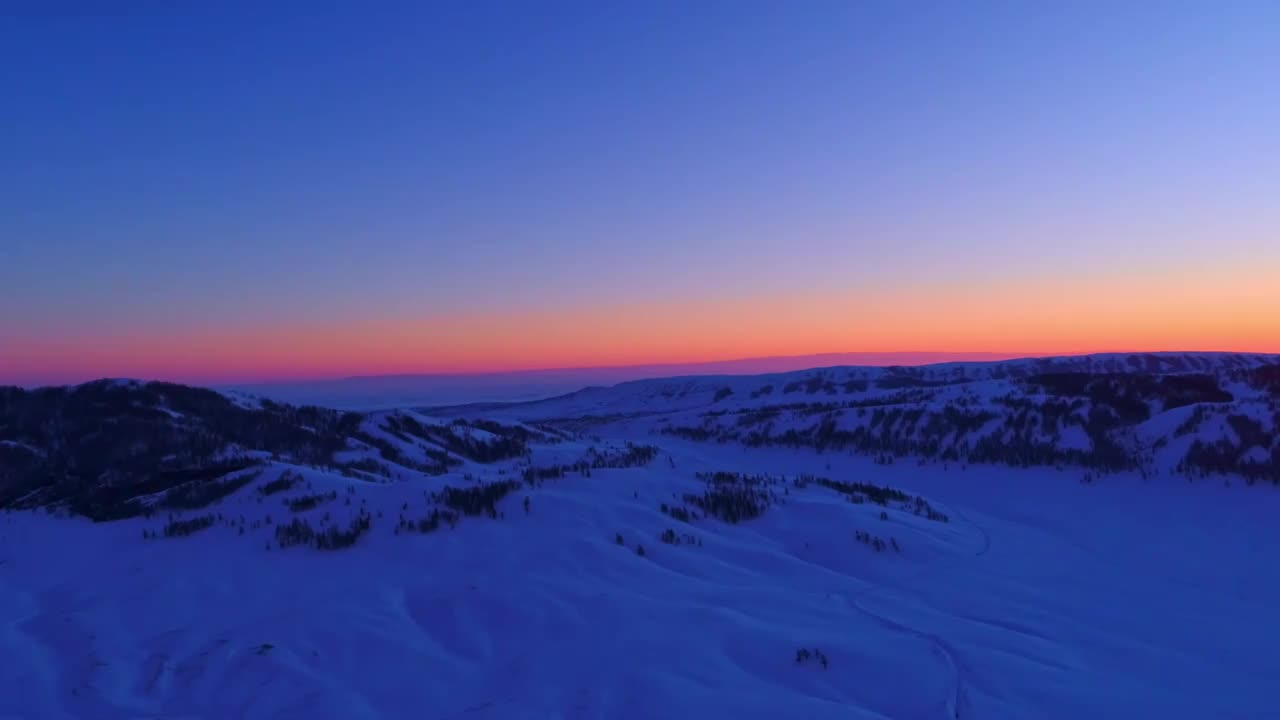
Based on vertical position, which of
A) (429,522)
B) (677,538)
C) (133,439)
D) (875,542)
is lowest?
(875,542)

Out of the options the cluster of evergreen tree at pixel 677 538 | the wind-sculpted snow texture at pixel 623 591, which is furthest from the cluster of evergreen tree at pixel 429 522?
the cluster of evergreen tree at pixel 677 538

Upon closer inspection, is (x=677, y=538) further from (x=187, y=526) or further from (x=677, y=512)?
(x=187, y=526)

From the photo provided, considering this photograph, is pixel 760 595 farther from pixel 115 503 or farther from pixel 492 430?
pixel 492 430

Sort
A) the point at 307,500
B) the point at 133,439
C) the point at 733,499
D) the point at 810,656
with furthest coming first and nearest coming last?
1. the point at 133,439
2. the point at 307,500
3. the point at 733,499
4. the point at 810,656

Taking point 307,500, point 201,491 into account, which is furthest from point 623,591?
point 201,491

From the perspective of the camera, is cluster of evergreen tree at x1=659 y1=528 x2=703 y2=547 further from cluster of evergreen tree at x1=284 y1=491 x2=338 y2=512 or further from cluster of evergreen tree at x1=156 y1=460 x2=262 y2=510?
cluster of evergreen tree at x1=156 y1=460 x2=262 y2=510

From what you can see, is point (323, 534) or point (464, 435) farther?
point (464, 435)

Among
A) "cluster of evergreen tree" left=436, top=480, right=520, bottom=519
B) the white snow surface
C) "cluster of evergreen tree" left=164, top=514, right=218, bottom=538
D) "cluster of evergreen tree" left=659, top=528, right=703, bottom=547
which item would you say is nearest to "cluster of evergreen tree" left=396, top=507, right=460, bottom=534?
the white snow surface

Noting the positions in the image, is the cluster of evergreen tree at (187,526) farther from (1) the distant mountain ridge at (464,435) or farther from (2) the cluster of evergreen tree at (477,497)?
(2) the cluster of evergreen tree at (477,497)
